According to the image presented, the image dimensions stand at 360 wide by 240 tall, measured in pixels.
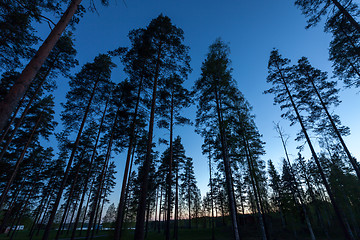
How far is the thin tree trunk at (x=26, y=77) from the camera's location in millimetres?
2641

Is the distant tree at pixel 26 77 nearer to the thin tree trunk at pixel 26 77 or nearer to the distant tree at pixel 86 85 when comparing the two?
the thin tree trunk at pixel 26 77

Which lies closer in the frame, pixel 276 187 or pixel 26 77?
pixel 26 77

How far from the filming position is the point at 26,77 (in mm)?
3145

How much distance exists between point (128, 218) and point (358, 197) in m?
37.6

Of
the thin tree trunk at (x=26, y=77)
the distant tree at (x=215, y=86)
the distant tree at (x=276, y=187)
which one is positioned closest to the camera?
the thin tree trunk at (x=26, y=77)

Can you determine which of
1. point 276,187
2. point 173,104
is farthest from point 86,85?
point 276,187

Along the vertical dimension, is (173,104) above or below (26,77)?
above

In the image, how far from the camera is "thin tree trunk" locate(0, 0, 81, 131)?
2.64 m

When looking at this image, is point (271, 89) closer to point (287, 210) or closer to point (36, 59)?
point (36, 59)

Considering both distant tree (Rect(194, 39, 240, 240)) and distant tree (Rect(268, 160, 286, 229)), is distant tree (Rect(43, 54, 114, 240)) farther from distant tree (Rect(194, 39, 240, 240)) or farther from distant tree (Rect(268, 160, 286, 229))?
distant tree (Rect(268, 160, 286, 229))

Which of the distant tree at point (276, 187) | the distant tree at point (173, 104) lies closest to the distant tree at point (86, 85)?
the distant tree at point (173, 104)

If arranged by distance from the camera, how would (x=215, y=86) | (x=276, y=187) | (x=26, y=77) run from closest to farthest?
1. (x=26, y=77)
2. (x=215, y=86)
3. (x=276, y=187)

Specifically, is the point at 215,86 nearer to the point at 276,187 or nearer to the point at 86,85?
the point at 86,85

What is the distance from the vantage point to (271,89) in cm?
1486
